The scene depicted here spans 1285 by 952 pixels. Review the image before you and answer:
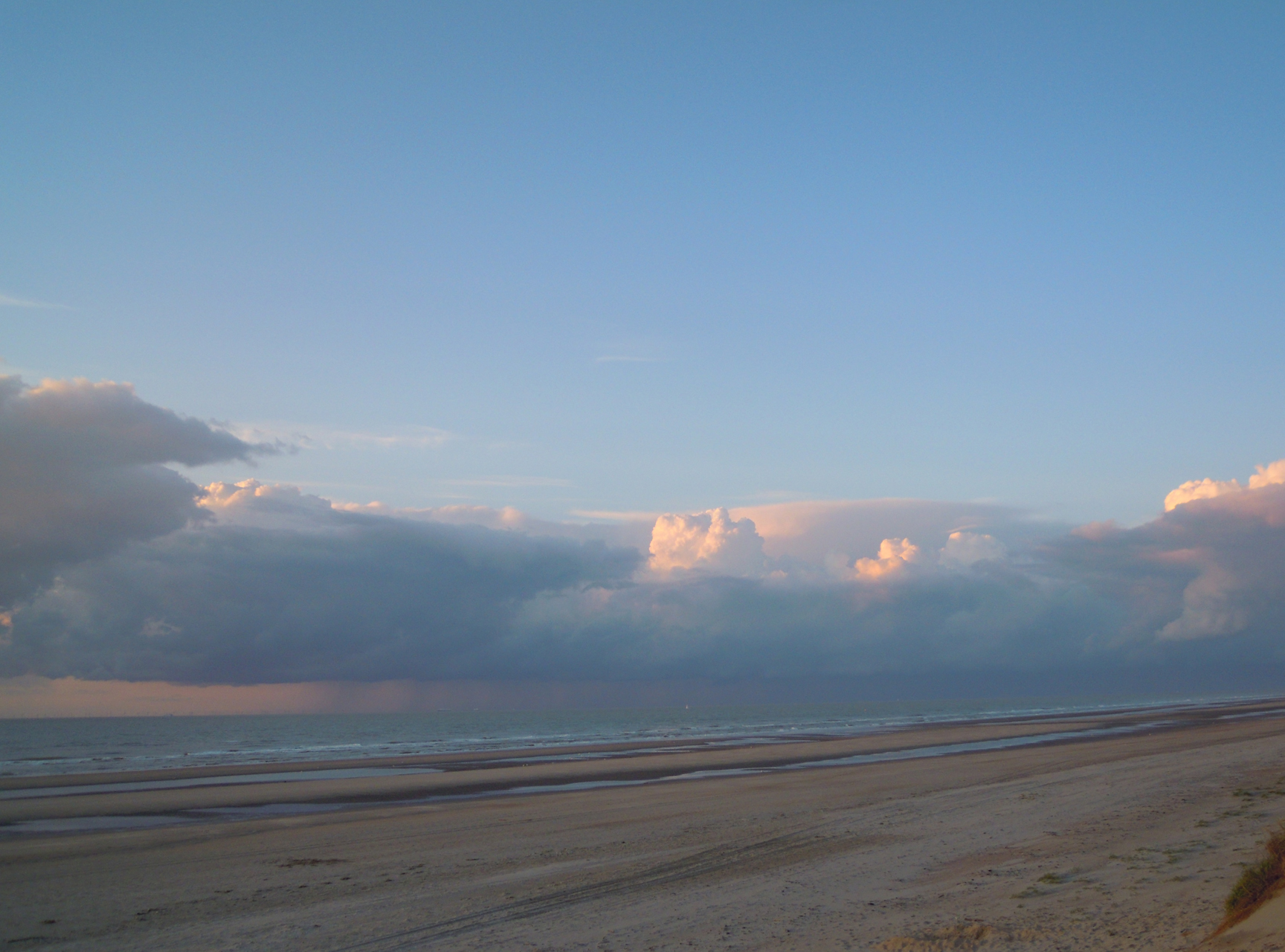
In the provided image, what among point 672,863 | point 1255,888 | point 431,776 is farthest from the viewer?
point 431,776

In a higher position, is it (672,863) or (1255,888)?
(1255,888)

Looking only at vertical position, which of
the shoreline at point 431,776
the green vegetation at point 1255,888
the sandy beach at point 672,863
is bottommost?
the shoreline at point 431,776

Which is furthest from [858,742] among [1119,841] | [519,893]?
[519,893]

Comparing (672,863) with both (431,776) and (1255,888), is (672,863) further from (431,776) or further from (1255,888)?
(431,776)

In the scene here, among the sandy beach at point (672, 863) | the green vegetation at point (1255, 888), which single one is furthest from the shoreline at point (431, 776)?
the green vegetation at point (1255, 888)

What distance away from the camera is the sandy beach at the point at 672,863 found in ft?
32.7

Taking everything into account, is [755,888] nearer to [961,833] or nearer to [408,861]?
[961,833]

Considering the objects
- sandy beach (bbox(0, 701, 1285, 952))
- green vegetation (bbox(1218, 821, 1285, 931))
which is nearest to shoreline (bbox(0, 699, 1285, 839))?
sandy beach (bbox(0, 701, 1285, 952))

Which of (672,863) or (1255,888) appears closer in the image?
(1255,888)

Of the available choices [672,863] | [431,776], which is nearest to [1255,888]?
[672,863]

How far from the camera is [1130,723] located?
2648 inches

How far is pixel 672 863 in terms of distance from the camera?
572 inches

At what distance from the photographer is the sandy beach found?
9.96 meters

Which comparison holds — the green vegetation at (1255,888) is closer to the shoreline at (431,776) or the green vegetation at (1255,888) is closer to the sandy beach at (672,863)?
the sandy beach at (672,863)
